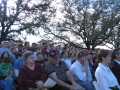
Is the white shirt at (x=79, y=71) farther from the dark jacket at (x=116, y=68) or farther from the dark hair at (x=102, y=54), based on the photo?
the dark jacket at (x=116, y=68)

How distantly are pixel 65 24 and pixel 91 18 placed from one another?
Answer: 2522 mm

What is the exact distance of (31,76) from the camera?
26.8 feet

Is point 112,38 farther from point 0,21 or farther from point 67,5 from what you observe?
point 0,21

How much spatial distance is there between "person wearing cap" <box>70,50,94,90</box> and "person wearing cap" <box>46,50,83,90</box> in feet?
0.56

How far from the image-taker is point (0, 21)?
3419cm

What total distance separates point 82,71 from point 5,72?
1.70 m

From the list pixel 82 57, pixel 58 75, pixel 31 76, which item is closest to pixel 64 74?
pixel 58 75

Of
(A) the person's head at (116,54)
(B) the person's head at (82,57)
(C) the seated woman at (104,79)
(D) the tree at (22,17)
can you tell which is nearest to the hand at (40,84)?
(C) the seated woman at (104,79)

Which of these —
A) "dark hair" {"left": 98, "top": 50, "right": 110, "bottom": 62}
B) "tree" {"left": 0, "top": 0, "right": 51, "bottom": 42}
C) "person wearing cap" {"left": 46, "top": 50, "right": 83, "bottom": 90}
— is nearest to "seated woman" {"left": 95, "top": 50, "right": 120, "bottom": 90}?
"dark hair" {"left": 98, "top": 50, "right": 110, "bottom": 62}

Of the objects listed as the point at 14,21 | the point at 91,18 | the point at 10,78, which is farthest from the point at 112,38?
the point at 10,78

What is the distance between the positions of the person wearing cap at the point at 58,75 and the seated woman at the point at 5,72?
1.21 metres

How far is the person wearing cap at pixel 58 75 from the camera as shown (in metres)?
8.29

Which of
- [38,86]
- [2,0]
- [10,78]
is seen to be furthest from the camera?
[2,0]

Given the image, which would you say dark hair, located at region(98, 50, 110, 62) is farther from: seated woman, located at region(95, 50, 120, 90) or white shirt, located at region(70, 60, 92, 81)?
white shirt, located at region(70, 60, 92, 81)
